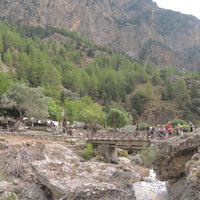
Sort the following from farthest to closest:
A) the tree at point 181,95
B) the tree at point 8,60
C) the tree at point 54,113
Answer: the tree at point 181,95, the tree at point 8,60, the tree at point 54,113

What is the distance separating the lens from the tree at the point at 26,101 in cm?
3949

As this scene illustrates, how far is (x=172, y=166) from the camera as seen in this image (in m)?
17.0

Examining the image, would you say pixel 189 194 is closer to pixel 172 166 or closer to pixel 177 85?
pixel 172 166

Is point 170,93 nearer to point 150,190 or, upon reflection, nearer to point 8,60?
point 8,60

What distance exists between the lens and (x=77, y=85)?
96.8m

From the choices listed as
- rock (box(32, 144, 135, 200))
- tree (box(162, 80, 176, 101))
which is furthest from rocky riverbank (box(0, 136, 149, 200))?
tree (box(162, 80, 176, 101))

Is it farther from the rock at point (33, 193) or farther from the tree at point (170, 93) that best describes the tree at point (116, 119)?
the tree at point (170, 93)

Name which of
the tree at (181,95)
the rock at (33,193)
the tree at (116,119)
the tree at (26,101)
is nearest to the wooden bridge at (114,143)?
the rock at (33,193)

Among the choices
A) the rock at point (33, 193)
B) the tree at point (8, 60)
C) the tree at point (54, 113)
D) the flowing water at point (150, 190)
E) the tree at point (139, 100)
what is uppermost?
the rock at point (33, 193)

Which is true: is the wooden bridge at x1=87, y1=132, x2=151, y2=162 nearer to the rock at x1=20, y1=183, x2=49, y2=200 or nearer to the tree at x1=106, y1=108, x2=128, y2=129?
the rock at x1=20, y1=183, x2=49, y2=200

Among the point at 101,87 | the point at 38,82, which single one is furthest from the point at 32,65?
the point at 101,87

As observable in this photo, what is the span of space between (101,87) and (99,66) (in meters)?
35.2

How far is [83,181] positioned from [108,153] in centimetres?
1488

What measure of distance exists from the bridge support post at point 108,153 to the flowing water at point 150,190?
5.42 metres
